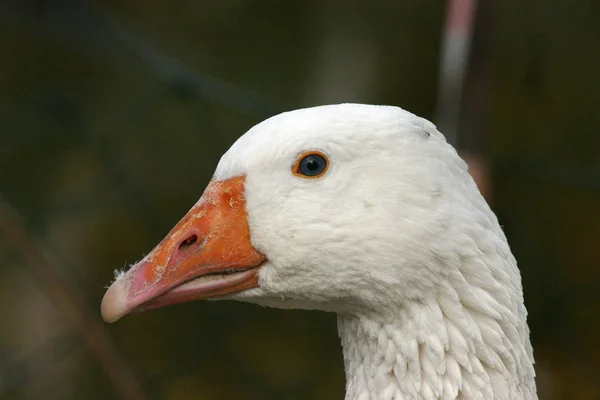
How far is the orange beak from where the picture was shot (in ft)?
7.58

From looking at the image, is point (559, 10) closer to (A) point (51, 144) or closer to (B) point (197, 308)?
(B) point (197, 308)

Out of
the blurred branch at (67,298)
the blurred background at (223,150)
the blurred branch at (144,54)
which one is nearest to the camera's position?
the blurred branch at (67,298)

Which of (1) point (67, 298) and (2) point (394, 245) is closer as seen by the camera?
(2) point (394, 245)

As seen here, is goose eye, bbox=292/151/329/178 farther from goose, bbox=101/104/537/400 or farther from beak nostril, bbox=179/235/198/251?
beak nostril, bbox=179/235/198/251

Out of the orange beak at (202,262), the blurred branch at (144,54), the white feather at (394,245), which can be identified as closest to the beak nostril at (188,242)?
the orange beak at (202,262)

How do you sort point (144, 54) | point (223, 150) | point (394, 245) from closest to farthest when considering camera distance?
point (394, 245), point (144, 54), point (223, 150)

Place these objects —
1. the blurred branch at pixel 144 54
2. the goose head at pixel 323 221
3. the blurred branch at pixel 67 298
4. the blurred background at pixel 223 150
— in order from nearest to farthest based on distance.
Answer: the goose head at pixel 323 221
the blurred branch at pixel 67 298
the blurred branch at pixel 144 54
the blurred background at pixel 223 150

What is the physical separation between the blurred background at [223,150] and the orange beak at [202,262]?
3.47 m

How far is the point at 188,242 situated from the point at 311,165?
0.41m

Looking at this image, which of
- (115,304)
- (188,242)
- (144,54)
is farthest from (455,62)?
(115,304)

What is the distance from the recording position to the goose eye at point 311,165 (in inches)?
89.8

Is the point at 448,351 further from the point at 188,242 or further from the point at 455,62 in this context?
the point at 455,62

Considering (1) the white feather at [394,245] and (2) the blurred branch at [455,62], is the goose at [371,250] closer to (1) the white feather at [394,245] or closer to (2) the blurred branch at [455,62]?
(1) the white feather at [394,245]

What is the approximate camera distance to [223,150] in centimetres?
811
